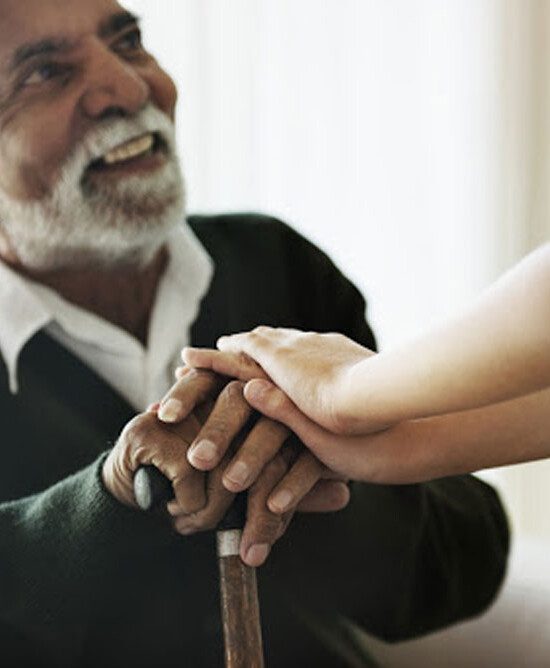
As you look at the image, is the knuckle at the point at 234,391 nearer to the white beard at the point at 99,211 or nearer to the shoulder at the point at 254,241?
the white beard at the point at 99,211

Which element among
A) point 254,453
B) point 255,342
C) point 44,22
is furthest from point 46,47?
point 254,453

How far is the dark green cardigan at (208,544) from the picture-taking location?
1085mm

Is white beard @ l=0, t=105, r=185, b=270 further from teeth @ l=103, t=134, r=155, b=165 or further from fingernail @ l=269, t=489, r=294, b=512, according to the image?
fingernail @ l=269, t=489, r=294, b=512

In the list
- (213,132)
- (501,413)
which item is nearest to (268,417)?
(501,413)

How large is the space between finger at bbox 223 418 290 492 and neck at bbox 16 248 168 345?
432 millimetres

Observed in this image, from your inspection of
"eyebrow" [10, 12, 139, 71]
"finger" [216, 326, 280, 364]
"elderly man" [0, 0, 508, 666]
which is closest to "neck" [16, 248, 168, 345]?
"elderly man" [0, 0, 508, 666]

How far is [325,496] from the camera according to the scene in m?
1.08

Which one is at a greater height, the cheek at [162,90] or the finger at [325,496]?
the cheek at [162,90]

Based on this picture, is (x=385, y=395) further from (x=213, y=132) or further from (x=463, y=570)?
(x=213, y=132)

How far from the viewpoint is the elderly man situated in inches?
49.3

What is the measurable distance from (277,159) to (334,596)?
69cm

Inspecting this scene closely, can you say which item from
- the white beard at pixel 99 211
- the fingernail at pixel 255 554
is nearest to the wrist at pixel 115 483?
the fingernail at pixel 255 554

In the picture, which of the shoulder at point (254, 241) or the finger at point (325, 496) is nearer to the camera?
the finger at point (325, 496)

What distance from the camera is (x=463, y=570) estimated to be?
1435 millimetres
